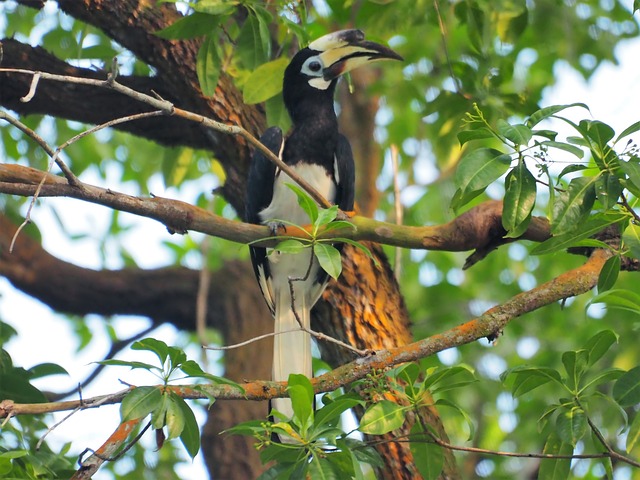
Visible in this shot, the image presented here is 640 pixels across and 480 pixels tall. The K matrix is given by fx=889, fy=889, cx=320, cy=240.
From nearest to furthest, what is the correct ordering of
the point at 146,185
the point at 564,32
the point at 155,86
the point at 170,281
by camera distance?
the point at 155,86 < the point at 564,32 < the point at 170,281 < the point at 146,185

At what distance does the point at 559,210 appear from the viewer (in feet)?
6.79

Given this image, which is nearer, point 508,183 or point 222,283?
point 508,183

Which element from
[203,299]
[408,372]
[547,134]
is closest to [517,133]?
[547,134]

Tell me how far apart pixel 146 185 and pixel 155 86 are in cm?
214

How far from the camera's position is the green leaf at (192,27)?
295 centimetres

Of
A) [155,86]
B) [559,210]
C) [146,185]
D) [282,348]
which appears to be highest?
[146,185]

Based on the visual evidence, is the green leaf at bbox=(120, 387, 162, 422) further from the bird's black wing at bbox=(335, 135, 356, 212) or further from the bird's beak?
the bird's beak

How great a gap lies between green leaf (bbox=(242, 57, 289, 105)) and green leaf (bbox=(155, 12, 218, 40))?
385mm

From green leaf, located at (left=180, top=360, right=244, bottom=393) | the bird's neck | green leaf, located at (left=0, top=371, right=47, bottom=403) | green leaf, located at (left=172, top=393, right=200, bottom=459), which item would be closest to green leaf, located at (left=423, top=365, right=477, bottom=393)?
green leaf, located at (left=180, top=360, right=244, bottom=393)

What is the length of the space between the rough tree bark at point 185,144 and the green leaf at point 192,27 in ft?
1.61

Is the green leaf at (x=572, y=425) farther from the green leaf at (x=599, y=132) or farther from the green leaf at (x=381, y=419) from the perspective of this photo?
the green leaf at (x=599, y=132)

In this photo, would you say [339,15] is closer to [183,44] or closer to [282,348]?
[183,44]

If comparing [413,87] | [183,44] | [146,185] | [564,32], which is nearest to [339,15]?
[183,44]

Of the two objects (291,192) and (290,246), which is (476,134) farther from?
(291,192)
